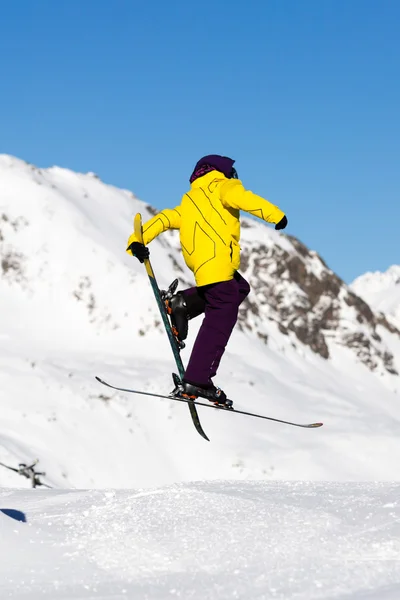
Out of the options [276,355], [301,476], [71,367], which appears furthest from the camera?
[276,355]

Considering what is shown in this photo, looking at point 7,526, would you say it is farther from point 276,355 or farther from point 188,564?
point 276,355

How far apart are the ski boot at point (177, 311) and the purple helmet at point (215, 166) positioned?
106 centimetres

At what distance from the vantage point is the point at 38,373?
29.6 metres

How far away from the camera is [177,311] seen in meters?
7.70

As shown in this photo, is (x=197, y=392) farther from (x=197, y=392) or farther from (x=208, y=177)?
(x=208, y=177)

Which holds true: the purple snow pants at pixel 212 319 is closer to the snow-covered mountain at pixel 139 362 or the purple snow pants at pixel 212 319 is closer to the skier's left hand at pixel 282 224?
the skier's left hand at pixel 282 224

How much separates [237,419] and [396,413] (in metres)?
18.6

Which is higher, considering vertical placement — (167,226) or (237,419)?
(237,419)

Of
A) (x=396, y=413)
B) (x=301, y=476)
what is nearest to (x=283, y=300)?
(x=396, y=413)

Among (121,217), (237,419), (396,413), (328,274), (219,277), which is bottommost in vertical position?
(219,277)

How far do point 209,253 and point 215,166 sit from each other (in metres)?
0.86

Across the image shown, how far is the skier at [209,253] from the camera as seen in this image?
7129 millimetres

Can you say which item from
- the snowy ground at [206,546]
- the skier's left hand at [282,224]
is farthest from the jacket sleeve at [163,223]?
the snowy ground at [206,546]

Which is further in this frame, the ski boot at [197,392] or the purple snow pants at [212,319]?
the ski boot at [197,392]
